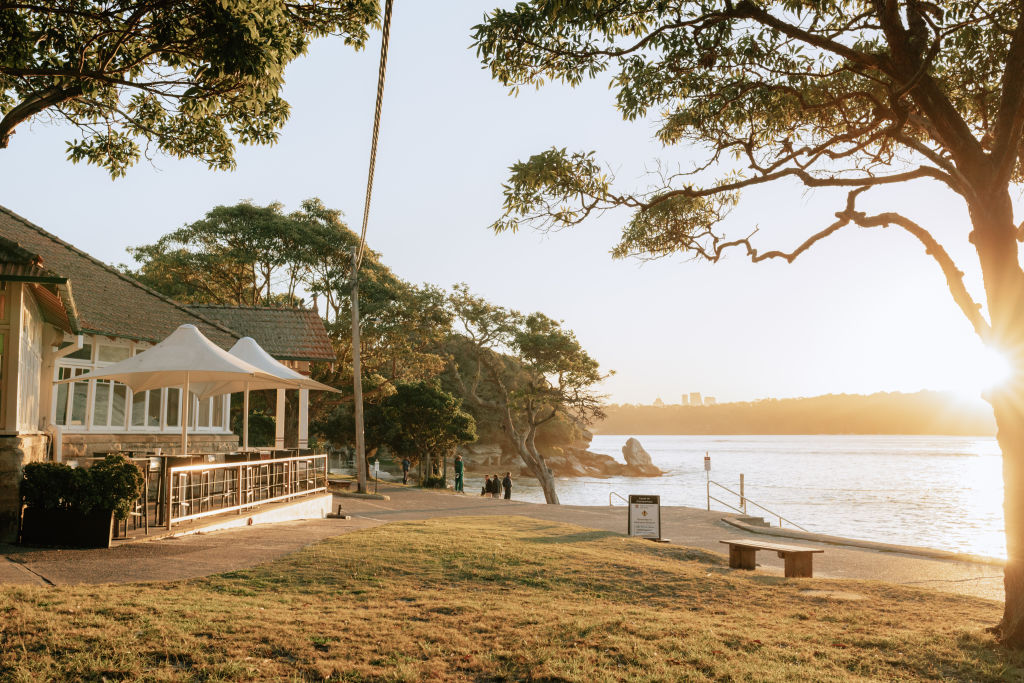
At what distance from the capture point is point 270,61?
718cm

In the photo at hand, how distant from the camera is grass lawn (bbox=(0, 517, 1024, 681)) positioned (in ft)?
16.6

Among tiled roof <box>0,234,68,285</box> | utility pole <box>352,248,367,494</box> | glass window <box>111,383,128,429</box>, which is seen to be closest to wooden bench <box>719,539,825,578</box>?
tiled roof <box>0,234,68,285</box>

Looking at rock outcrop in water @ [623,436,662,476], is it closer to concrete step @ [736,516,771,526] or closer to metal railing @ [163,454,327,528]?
concrete step @ [736,516,771,526]

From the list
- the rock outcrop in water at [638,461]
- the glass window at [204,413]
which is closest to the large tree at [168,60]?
the glass window at [204,413]

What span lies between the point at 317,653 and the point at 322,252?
132 feet

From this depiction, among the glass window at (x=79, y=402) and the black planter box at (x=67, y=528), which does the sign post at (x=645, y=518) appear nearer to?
the black planter box at (x=67, y=528)

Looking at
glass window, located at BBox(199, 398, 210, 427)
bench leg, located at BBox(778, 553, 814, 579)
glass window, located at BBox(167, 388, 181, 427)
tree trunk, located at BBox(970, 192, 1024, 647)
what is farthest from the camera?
glass window, located at BBox(199, 398, 210, 427)

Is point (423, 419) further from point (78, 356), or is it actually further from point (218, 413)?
point (78, 356)

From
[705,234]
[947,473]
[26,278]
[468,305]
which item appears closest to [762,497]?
[468,305]

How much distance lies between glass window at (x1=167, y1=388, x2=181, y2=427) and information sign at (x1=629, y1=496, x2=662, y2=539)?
1304 cm

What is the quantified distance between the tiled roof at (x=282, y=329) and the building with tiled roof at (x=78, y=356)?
7cm

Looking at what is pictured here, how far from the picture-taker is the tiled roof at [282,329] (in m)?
25.7

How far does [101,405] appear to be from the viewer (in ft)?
61.0

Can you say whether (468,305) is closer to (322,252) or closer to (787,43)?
(322,252)
